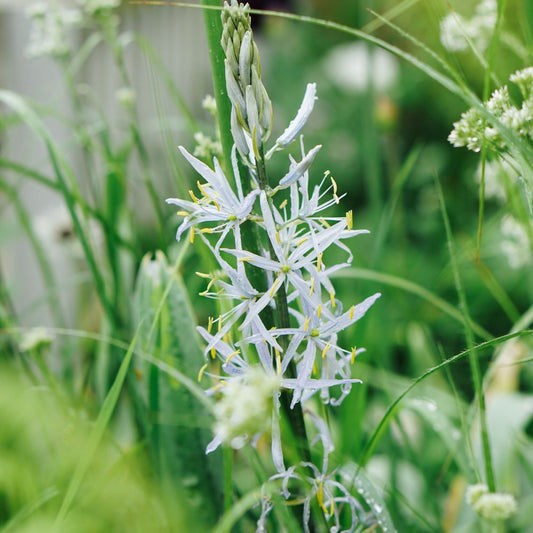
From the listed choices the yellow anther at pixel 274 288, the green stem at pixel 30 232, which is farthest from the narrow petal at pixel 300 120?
the green stem at pixel 30 232

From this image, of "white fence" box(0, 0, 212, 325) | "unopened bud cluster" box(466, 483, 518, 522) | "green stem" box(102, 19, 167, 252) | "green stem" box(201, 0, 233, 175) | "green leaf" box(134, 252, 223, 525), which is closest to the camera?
"unopened bud cluster" box(466, 483, 518, 522)

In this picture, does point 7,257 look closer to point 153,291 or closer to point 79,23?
point 79,23

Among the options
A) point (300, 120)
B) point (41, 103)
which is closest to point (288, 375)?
point (300, 120)

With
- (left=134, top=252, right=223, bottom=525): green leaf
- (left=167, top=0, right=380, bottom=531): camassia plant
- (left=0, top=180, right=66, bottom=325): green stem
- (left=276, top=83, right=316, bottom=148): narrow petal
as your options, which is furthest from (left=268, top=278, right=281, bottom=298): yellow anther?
(left=0, top=180, right=66, bottom=325): green stem

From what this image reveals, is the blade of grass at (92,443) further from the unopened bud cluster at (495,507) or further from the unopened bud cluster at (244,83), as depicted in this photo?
the unopened bud cluster at (495,507)

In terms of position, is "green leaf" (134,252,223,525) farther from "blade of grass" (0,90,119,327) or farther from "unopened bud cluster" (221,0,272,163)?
"unopened bud cluster" (221,0,272,163)

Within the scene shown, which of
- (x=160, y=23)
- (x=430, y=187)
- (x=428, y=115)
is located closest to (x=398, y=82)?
(x=428, y=115)

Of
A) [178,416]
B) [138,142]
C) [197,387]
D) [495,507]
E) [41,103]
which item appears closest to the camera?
[495,507]

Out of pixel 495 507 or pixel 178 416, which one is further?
pixel 178 416

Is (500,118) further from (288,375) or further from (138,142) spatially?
(138,142)
